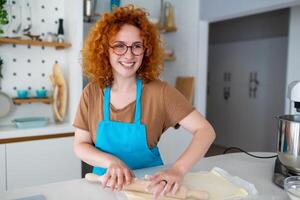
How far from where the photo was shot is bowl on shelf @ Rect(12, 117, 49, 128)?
7.18 ft

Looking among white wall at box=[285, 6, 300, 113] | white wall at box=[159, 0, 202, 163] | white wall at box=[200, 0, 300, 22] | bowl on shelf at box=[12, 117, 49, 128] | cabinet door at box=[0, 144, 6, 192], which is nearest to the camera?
cabinet door at box=[0, 144, 6, 192]

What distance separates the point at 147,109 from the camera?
1.23m

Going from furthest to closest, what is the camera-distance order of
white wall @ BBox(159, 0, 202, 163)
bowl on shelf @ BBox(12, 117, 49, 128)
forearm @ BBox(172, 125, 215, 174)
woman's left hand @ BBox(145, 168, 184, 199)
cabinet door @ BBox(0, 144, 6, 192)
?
white wall @ BBox(159, 0, 202, 163)
bowl on shelf @ BBox(12, 117, 49, 128)
cabinet door @ BBox(0, 144, 6, 192)
forearm @ BBox(172, 125, 215, 174)
woman's left hand @ BBox(145, 168, 184, 199)

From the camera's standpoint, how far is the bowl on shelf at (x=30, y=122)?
2188 millimetres

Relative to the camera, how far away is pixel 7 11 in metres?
2.27

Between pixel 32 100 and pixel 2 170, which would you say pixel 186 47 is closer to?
pixel 32 100

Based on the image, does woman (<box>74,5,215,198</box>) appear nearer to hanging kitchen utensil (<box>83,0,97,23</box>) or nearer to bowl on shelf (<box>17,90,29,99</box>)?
bowl on shelf (<box>17,90,29,99</box>)

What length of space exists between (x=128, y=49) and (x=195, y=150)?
450 mm

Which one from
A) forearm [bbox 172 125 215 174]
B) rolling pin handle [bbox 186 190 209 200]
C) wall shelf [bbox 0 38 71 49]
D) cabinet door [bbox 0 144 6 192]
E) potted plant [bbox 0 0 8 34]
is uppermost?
potted plant [bbox 0 0 8 34]

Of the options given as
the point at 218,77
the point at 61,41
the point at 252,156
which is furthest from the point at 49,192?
the point at 218,77

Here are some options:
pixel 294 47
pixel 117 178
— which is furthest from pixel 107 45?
pixel 294 47

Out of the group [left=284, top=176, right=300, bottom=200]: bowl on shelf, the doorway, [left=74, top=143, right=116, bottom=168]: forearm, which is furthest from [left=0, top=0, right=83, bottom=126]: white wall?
the doorway

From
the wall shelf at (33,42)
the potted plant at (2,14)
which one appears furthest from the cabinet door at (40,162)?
the potted plant at (2,14)

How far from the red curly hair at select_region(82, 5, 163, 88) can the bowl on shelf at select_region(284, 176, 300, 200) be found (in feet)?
2.12
